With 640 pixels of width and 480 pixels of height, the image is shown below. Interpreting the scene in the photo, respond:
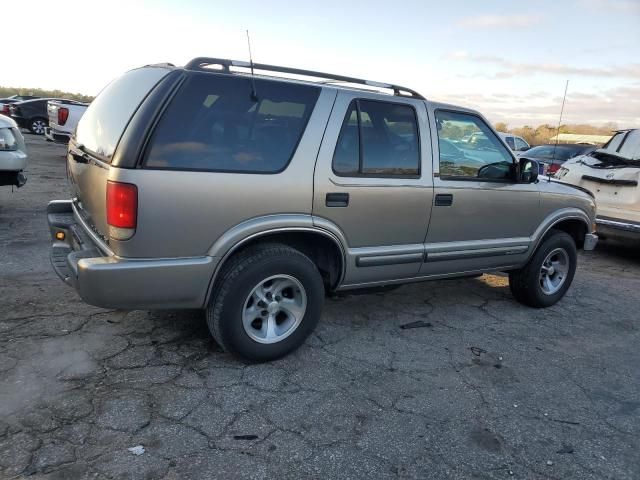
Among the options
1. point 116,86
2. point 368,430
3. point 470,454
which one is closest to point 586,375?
point 470,454

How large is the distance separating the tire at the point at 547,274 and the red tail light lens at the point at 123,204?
11.9 ft

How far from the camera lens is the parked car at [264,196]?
2770mm

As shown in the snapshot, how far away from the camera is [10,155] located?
573 cm

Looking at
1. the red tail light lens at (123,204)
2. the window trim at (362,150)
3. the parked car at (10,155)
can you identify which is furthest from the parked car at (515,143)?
the red tail light lens at (123,204)

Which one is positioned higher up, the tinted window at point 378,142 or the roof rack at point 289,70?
the roof rack at point 289,70

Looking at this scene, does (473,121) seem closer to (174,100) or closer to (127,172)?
(174,100)

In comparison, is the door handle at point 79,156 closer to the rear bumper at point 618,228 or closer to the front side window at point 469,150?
the front side window at point 469,150

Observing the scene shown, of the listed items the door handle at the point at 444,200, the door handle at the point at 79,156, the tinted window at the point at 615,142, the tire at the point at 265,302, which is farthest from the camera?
the tinted window at the point at 615,142

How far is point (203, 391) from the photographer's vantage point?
2939 mm

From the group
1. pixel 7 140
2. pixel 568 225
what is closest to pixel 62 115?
pixel 7 140

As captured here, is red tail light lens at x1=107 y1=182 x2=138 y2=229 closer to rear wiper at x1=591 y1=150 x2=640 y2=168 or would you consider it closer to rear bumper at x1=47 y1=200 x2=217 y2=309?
rear bumper at x1=47 y1=200 x2=217 y2=309

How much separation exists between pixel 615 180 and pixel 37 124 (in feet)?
69.4

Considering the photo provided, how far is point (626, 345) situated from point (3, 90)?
6514 centimetres

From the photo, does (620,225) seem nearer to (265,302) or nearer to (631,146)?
(631,146)
